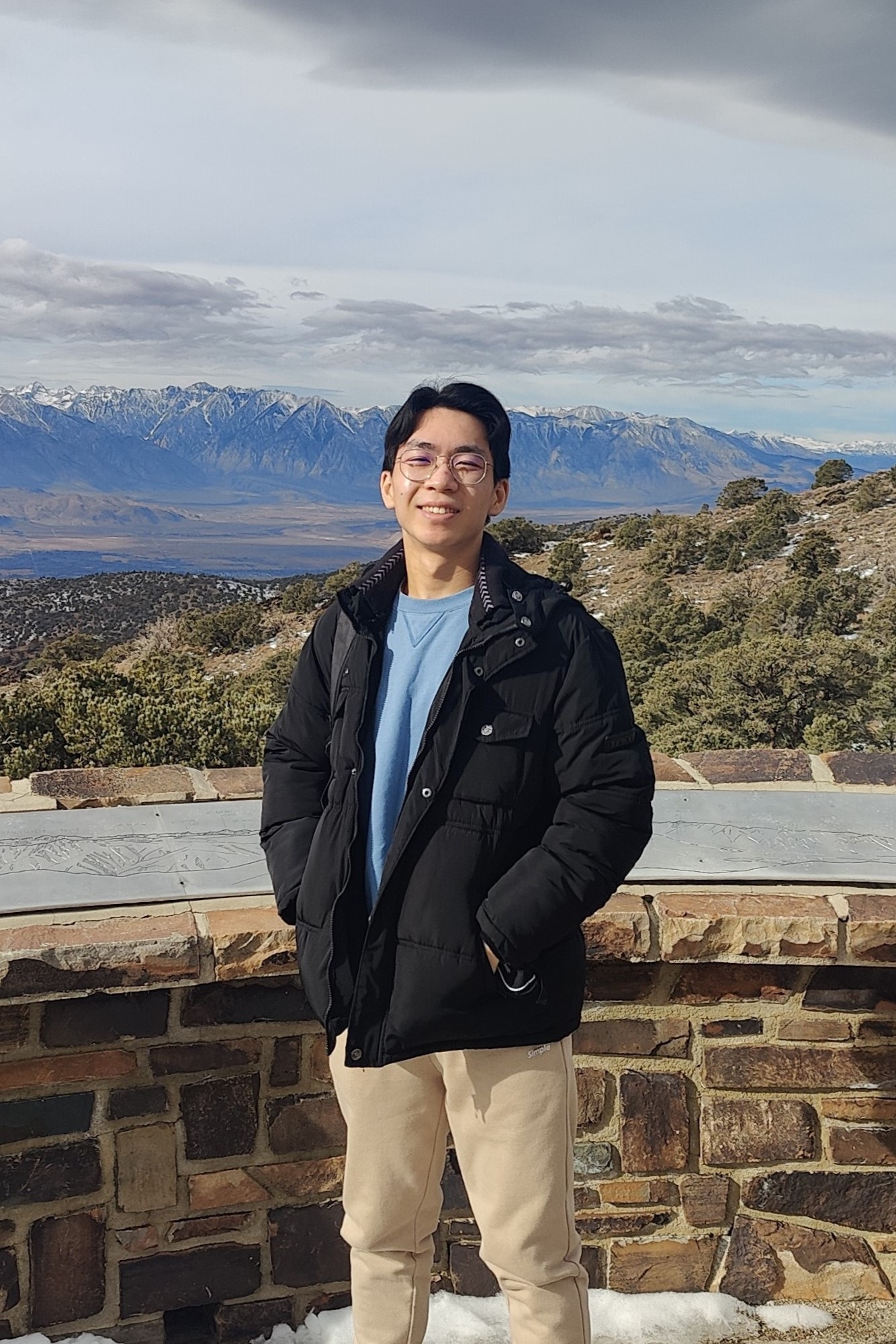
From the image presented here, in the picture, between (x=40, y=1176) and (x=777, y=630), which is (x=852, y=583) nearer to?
(x=777, y=630)

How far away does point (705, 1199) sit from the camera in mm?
2480

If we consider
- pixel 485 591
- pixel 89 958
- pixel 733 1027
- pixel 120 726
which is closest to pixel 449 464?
pixel 485 591

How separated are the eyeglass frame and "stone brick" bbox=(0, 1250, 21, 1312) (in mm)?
1639

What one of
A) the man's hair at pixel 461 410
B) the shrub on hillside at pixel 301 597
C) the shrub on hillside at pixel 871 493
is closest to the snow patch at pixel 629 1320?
the man's hair at pixel 461 410

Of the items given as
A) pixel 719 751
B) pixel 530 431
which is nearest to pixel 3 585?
pixel 719 751

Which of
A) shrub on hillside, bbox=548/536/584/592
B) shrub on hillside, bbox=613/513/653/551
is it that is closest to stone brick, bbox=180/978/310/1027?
shrub on hillside, bbox=548/536/584/592

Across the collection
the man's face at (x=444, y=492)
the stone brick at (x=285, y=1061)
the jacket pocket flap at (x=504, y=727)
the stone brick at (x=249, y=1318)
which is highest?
the man's face at (x=444, y=492)

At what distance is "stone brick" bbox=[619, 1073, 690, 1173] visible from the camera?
7.95 ft

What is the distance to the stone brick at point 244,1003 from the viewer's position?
2.27 meters

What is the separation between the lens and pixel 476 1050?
178 cm

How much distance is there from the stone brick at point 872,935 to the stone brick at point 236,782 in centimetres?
143

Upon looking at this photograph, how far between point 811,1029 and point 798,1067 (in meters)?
0.09

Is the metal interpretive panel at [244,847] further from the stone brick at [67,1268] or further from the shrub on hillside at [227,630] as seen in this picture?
the shrub on hillside at [227,630]

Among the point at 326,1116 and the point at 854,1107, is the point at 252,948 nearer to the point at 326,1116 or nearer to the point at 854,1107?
the point at 326,1116
